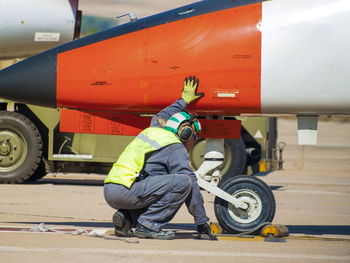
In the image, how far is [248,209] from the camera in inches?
295

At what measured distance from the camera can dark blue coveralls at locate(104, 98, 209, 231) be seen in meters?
6.84

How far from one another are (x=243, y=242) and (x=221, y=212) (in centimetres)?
61

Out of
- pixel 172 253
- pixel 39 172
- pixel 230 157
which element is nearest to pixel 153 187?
pixel 172 253

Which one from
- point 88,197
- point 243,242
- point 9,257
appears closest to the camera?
point 9,257

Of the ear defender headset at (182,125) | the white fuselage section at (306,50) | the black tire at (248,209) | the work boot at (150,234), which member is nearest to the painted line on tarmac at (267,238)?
the black tire at (248,209)

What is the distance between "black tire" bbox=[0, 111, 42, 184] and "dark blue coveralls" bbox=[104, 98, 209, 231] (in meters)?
6.20

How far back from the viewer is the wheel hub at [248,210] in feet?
24.5

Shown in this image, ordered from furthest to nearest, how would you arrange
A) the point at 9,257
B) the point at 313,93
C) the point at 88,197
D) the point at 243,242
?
the point at 88,197, the point at 313,93, the point at 243,242, the point at 9,257

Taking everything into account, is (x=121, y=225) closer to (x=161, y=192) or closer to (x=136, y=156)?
(x=161, y=192)

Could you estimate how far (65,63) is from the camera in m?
7.55

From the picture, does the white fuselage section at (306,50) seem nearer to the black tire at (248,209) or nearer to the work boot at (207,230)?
the black tire at (248,209)

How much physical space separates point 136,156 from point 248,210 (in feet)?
4.87

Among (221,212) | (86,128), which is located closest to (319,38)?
(221,212)

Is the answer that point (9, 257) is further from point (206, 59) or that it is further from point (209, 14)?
point (209, 14)
